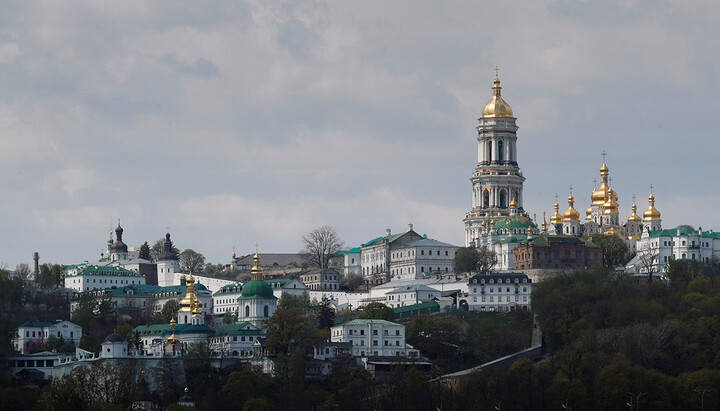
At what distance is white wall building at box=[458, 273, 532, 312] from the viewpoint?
13338cm

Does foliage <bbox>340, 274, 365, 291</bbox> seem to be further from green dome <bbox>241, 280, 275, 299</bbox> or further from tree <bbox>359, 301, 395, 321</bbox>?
tree <bbox>359, 301, 395, 321</bbox>

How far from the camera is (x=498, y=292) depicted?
439 feet

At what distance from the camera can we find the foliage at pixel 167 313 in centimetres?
13525

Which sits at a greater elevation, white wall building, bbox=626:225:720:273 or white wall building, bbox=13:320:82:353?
white wall building, bbox=626:225:720:273

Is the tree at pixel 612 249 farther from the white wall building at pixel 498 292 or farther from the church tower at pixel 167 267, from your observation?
the church tower at pixel 167 267

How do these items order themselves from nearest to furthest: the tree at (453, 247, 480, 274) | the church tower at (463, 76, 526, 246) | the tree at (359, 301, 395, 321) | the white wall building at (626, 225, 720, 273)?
the tree at (359, 301, 395, 321) → the white wall building at (626, 225, 720, 273) → the tree at (453, 247, 480, 274) → the church tower at (463, 76, 526, 246)

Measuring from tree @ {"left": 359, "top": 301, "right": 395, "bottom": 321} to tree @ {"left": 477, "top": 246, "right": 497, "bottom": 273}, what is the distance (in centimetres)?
1587

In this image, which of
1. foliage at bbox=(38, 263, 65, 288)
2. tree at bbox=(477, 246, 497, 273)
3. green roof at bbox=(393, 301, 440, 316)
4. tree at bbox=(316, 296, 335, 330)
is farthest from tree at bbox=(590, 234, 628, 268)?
foliage at bbox=(38, 263, 65, 288)

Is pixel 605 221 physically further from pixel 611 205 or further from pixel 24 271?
pixel 24 271

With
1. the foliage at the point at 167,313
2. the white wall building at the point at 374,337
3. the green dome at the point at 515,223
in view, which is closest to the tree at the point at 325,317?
the white wall building at the point at 374,337

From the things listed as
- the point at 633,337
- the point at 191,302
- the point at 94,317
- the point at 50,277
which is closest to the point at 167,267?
the point at 50,277

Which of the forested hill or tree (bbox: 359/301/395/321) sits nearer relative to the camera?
the forested hill

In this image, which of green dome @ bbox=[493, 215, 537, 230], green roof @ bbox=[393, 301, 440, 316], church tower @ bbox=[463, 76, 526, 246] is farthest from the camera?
church tower @ bbox=[463, 76, 526, 246]

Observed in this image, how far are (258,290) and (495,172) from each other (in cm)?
3149
